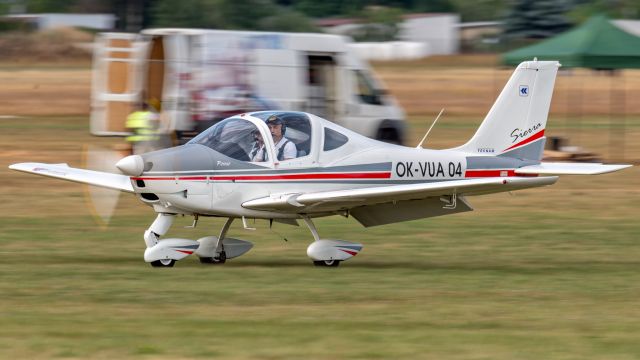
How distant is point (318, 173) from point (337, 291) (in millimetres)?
1857

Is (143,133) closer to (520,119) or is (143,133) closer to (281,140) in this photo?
(281,140)

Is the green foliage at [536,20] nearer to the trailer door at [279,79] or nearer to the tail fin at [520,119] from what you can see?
the trailer door at [279,79]

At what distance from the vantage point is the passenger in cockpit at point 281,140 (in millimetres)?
11719

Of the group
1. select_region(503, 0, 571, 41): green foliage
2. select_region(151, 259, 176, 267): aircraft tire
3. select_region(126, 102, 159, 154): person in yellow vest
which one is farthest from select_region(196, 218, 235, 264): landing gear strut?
select_region(503, 0, 571, 41): green foliage

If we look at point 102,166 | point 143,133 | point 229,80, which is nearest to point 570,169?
point 102,166

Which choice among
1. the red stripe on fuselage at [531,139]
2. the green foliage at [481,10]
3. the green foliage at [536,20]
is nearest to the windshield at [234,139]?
the red stripe on fuselage at [531,139]

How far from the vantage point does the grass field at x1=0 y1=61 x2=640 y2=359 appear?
26.6 ft

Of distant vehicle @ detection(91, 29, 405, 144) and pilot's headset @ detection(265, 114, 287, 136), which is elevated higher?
pilot's headset @ detection(265, 114, 287, 136)

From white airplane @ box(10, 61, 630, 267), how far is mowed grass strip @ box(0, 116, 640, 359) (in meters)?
0.58

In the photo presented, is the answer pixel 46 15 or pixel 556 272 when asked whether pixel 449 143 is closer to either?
pixel 556 272

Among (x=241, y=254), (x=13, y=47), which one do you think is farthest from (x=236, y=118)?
(x=13, y=47)

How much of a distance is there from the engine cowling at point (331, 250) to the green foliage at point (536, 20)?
70.0 m

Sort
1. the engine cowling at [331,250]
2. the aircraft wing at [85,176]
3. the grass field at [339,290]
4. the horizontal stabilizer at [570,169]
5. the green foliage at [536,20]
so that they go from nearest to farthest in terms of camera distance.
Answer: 1. the grass field at [339,290]
2. the horizontal stabilizer at [570,169]
3. the engine cowling at [331,250]
4. the aircraft wing at [85,176]
5. the green foliage at [536,20]

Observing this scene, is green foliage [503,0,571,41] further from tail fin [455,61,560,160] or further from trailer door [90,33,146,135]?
tail fin [455,61,560,160]
